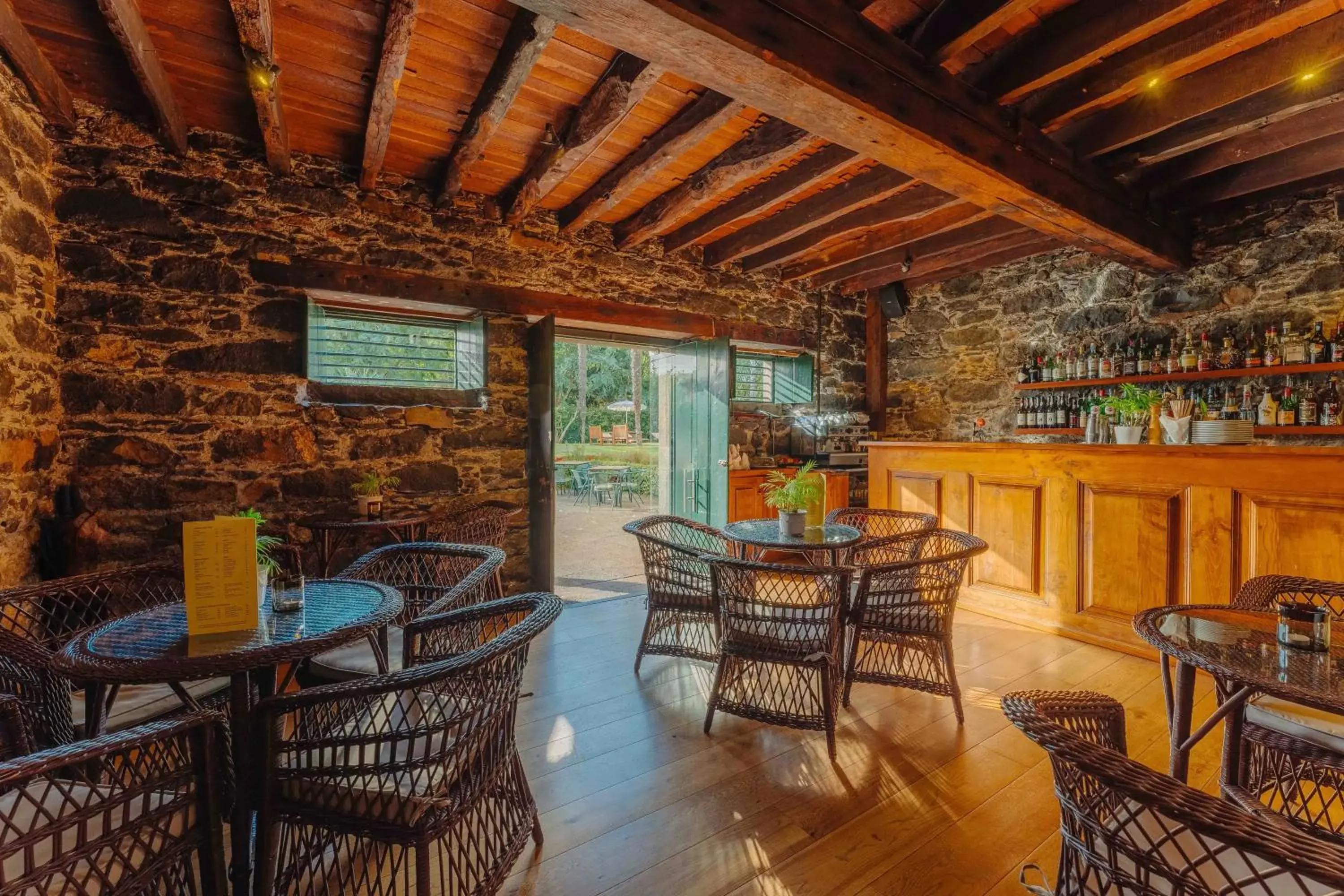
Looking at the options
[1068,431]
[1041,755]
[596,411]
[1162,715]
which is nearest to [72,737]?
[1041,755]

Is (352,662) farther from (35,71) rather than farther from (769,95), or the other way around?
(35,71)

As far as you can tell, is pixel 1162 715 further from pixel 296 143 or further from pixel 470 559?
pixel 296 143

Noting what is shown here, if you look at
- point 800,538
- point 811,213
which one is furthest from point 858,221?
point 800,538

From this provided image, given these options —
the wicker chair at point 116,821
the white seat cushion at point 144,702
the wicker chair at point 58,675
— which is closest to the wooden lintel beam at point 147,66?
the wicker chair at point 58,675

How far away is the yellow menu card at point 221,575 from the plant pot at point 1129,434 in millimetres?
4417

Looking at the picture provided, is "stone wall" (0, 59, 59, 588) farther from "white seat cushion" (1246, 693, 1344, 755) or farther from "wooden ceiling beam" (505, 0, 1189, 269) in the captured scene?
"white seat cushion" (1246, 693, 1344, 755)

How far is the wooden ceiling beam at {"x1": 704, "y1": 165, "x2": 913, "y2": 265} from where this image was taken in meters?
3.64

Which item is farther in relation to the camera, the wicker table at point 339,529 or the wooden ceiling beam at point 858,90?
the wicker table at point 339,529

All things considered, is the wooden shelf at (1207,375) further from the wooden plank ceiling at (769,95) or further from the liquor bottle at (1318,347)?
the wooden plank ceiling at (769,95)

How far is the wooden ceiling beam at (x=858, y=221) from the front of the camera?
3.85m

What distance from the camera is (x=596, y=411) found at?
16.0 meters

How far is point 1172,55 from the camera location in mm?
2398

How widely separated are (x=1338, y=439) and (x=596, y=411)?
13.8 m

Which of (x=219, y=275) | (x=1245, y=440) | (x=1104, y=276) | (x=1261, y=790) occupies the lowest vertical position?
(x=1261, y=790)
